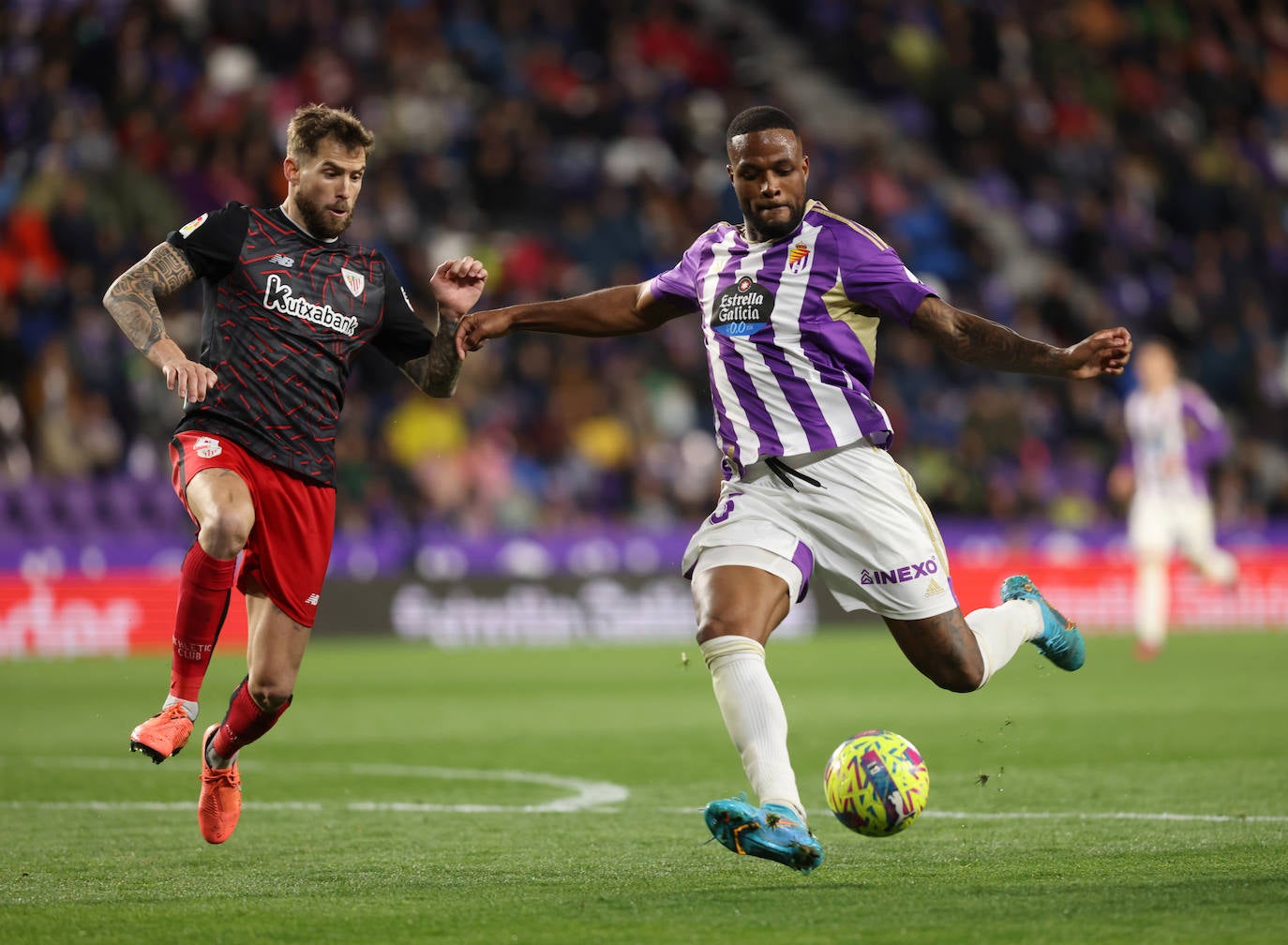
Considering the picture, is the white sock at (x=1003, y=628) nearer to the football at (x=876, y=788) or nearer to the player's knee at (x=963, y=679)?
the player's knee at (x=963, y=679)

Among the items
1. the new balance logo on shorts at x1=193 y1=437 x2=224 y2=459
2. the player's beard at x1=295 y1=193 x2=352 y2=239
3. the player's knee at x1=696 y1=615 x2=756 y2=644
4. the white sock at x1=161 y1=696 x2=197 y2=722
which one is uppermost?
the player's beard at x1=295 y1=193 x2=352 y2=239

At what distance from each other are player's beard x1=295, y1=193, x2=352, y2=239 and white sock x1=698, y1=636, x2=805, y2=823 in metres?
2.24

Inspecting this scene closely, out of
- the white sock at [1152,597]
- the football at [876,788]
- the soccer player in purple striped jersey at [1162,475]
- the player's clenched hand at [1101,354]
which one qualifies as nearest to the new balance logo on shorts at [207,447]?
the football at [876,788]

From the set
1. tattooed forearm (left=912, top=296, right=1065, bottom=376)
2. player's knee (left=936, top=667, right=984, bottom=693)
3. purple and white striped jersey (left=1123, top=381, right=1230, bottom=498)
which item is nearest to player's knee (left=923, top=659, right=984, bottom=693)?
player's knee (left=936, top=667, right=984, bottom=693)

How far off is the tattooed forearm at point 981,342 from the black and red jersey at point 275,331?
86.9 inches

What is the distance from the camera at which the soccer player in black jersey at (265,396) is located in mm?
6246

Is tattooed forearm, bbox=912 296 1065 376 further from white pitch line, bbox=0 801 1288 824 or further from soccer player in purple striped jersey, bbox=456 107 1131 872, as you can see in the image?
white pitch line, bbox=0 801 1288 824

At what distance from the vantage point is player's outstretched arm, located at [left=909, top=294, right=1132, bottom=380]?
5492 millimetres

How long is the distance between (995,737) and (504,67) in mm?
13987

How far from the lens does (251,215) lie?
6590 millimetres

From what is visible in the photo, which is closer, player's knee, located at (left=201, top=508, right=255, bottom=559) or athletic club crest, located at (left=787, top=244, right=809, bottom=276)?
athletic club crest, located at (left=787, top=244, right=809, bottom=276)

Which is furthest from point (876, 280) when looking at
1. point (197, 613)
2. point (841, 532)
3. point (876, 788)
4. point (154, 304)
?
point (197, 613)

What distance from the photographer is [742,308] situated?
234 inches

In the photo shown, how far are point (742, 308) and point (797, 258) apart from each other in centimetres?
25
